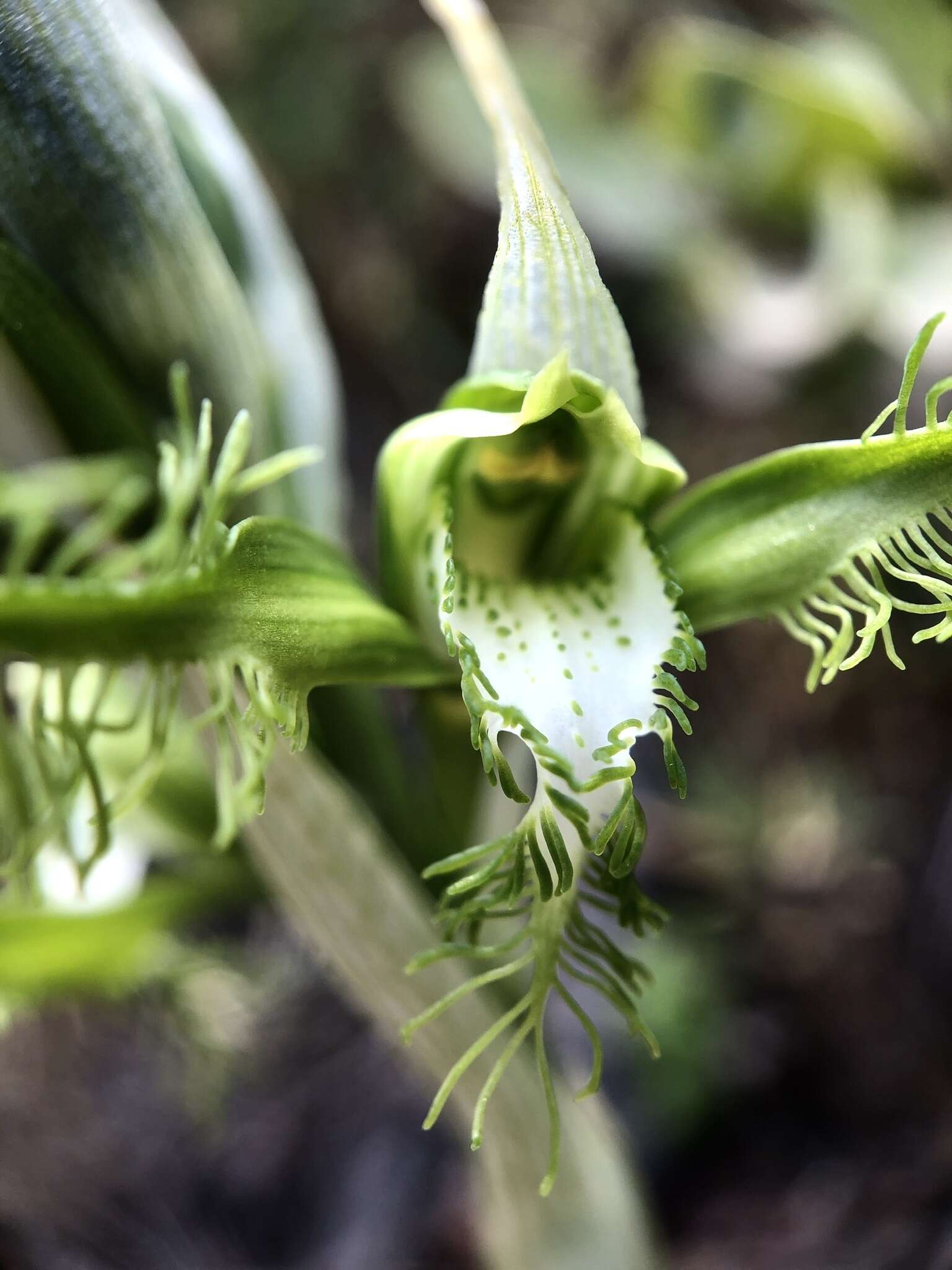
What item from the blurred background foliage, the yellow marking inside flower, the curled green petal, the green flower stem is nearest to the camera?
the curled green petal

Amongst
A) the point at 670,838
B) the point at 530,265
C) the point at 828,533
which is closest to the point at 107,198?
the point at 530,265

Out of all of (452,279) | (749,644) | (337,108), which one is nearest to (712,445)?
(749,644)

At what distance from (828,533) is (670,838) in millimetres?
860

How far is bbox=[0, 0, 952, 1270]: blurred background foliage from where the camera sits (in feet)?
3.29

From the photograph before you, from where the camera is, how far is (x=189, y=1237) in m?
1.05

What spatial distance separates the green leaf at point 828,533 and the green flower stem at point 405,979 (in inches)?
9.3

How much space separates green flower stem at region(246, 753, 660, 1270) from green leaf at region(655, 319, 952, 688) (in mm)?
237

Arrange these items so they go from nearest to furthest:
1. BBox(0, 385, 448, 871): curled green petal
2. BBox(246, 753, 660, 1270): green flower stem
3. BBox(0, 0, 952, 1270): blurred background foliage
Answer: BBox(0, 385, 448, 871): curled green petal
BBox(246, 753, 660, 1270): green flower stem
BBox(0, 0, 952, 1270): blurred background foliage

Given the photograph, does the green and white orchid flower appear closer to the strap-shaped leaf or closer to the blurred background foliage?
the strap-shaped leaf

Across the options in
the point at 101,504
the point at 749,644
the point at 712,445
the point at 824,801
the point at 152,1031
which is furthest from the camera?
the point at 712,445

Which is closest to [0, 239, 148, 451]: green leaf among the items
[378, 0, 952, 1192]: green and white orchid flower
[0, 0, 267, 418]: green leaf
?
[0, 0, 267, 418]: green leaf

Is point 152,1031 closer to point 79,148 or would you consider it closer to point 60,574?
point 60,574

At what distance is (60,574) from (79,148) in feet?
0.69

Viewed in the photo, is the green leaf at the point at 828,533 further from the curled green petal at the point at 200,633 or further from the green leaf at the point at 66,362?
the green leaf at the point at 66,362
